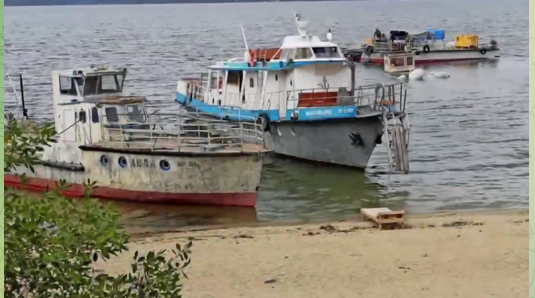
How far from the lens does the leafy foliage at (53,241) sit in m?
4.68

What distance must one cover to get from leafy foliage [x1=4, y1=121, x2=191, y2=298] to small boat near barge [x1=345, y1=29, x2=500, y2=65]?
4863cm

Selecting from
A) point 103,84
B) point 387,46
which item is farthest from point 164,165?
point 387,46

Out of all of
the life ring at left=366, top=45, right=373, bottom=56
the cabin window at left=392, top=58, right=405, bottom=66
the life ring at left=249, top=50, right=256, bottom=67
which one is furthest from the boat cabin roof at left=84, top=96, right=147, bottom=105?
→ the life ring at left=366, top=45, right=373, bottom=56

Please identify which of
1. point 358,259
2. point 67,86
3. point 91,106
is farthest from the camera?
point 67,86

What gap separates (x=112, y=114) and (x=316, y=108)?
5.27m

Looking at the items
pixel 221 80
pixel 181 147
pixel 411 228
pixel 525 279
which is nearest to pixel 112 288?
pixel 525 279

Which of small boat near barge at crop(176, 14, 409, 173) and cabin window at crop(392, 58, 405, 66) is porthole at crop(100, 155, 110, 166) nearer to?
small boat near barge at crop(176, 14, 409, 173)

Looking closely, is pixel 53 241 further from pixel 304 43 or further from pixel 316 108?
pixel 304 43

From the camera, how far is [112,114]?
18000mm

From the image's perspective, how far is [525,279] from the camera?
35.7 feet

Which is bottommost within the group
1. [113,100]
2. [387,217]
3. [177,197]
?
[177,197]

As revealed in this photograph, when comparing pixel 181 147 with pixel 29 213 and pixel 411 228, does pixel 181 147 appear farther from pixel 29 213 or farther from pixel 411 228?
pixel 29 213

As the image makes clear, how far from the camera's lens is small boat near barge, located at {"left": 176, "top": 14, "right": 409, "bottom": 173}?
21.0 meters

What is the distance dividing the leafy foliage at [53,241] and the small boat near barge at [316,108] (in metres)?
15.6
